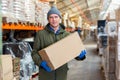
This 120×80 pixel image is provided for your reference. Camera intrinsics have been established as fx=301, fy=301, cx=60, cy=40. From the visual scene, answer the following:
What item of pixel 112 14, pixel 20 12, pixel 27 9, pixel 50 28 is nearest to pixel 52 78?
pixel 50 28

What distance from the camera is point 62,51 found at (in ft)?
11.2

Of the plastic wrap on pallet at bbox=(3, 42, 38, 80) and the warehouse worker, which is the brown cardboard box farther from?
the plastic wrap on pallet at bbox=(3, 42, 38, 80)

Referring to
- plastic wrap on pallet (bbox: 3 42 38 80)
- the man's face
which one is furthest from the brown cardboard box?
plastic wrap on pallet (bbox: 3 42 38 80)

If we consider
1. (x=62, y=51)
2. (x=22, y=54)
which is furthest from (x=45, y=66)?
(x=22, y=54)

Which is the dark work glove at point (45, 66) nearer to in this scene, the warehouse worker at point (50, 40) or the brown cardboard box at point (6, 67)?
the warehouse worker at point (50, 40)

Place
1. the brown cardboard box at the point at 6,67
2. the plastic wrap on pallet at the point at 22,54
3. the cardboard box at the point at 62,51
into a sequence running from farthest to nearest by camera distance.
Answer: the plastic wrap on pallet at the point at 22,54
the cardboard box at the point at 62,51
the brown cardboard box at the point at 6,67

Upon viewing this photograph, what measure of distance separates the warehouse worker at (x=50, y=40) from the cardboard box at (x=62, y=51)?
0.25 feet

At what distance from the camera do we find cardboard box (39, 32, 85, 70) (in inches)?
130

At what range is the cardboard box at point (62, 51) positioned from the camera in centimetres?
331

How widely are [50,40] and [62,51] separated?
0.66ft

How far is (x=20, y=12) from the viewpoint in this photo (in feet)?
15.0

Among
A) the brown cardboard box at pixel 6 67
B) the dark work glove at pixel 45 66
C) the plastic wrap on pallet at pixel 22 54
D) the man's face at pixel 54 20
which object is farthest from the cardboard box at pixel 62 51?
the plastic wrap on pallet at pixel 22 54

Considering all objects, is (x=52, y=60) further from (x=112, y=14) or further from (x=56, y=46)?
(x=112, y=14)

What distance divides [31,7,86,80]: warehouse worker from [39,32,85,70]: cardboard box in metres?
0.08
